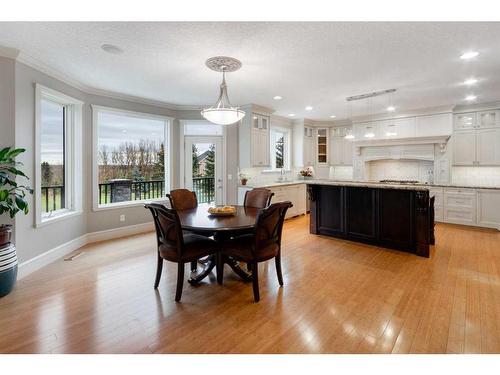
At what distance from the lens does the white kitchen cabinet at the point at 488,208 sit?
5.18 m

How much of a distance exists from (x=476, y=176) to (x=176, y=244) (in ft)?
21.6

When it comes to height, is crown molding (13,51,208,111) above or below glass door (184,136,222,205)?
above

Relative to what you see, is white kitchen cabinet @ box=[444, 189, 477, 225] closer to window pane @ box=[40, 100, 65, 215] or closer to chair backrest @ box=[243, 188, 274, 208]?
chair backrest @ box=[243, 188, 274, 208]

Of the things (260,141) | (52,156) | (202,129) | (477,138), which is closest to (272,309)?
(52,156)

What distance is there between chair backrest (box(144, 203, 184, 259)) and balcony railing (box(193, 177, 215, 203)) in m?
3.22

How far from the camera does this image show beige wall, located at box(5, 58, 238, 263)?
2986 mm

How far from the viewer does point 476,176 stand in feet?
19.3

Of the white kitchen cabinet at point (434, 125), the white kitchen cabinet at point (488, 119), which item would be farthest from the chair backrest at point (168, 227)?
the white kitchen cabinet at point (488, 119)

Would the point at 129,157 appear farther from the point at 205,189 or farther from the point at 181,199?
the point at 181,199

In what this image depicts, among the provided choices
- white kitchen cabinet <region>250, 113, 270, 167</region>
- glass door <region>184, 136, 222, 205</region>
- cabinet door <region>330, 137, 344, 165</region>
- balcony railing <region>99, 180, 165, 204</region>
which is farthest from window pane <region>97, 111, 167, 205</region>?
cabinet door <region>330, 137, 344, 165</region>

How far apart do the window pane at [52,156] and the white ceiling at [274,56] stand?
67 cm

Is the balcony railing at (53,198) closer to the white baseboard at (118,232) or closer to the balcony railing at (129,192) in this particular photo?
the balcony railing at (129,192)
